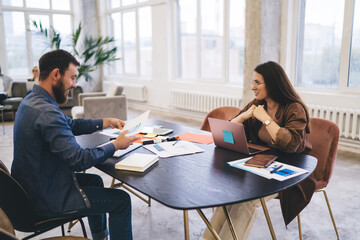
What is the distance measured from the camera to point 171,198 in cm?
137

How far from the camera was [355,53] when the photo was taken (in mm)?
4363

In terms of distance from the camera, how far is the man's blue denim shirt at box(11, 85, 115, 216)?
1.50 metres

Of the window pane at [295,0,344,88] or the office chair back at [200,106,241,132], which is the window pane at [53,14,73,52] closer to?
the window pane at [295,0,344,88]

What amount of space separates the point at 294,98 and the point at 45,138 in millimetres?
1556

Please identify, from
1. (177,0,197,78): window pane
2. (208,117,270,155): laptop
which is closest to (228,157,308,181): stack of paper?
(208,117,270,155): laptop

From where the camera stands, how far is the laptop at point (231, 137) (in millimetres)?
1866

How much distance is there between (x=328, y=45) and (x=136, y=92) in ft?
15.2

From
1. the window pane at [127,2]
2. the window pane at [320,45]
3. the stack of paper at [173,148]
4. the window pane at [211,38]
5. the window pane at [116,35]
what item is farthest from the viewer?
the window pane at [116,35]

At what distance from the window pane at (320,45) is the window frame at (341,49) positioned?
95mm

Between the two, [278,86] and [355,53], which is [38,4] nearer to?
[355,53]

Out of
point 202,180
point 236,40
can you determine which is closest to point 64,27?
point 236,40

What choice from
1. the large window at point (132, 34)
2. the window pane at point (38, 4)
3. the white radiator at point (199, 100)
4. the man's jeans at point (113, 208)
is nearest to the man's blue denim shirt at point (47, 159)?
the man's jeans at point (113, 208)

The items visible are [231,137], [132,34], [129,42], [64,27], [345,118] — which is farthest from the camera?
[64,27]

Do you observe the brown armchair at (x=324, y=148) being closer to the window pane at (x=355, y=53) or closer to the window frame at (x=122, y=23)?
the window pane at (x=355, y=53)
